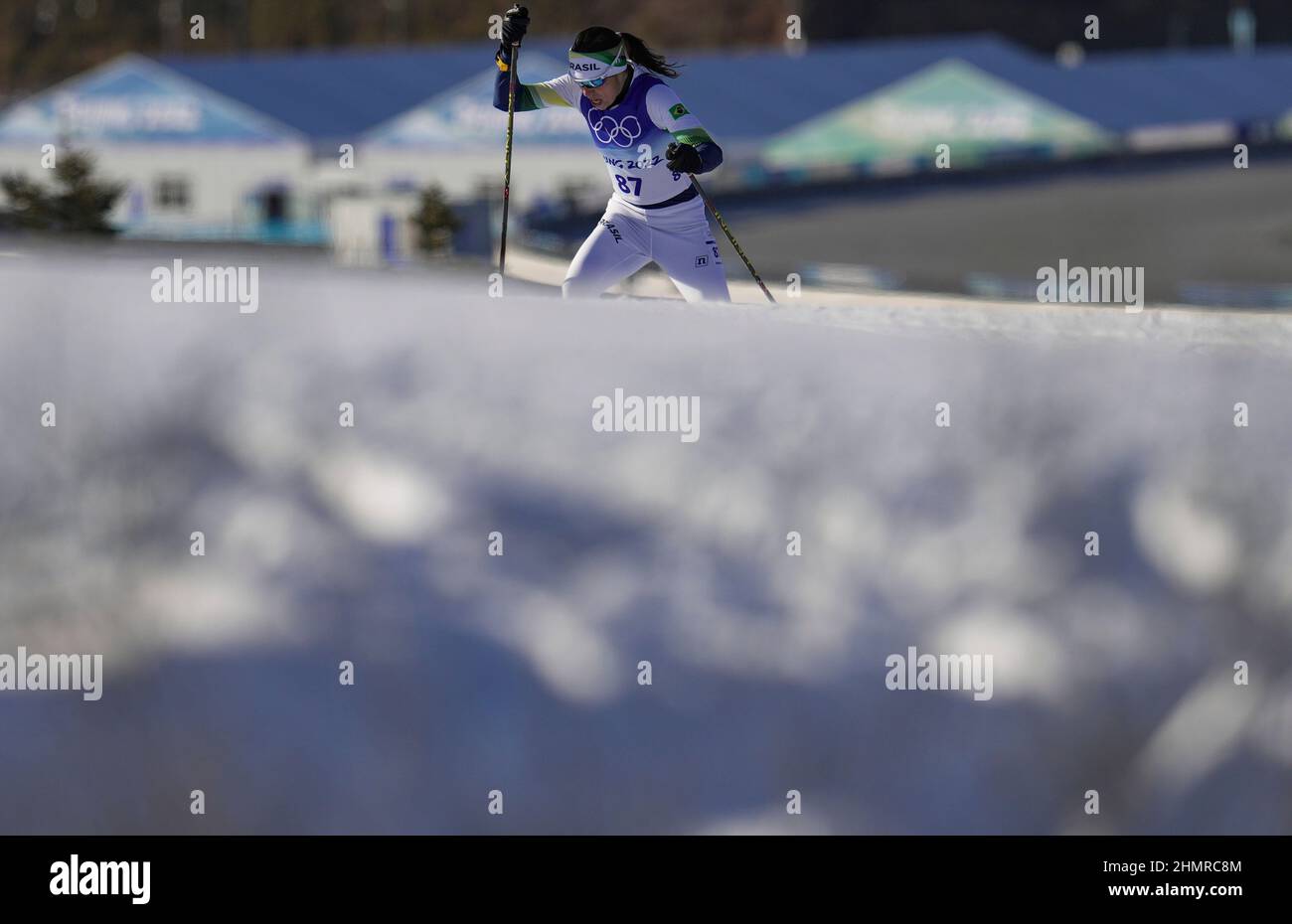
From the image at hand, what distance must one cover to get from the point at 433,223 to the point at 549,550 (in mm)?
9780

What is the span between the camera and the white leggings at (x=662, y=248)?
34.4ft

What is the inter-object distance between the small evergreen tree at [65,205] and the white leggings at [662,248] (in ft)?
28.4

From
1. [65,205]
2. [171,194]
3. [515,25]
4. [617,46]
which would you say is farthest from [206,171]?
[617,46]

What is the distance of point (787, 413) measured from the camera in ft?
31.1

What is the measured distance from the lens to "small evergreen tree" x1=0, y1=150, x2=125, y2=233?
17.7 metres

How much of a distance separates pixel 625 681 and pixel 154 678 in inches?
91.6

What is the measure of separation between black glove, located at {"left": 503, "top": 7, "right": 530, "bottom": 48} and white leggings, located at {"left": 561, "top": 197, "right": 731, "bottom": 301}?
1.03 m

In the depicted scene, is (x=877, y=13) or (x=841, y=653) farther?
(x=877, y=13)

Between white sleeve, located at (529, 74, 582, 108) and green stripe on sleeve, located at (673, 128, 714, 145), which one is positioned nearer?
green stripe on sleeve, located at (673, 128, 714, 145)

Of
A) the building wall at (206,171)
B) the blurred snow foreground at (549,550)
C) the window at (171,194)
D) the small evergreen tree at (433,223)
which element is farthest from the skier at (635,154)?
the window at (171,194)

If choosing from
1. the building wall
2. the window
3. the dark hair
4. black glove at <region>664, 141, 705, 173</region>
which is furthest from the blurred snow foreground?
the window

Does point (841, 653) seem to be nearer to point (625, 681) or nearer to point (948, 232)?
point (625, 681)

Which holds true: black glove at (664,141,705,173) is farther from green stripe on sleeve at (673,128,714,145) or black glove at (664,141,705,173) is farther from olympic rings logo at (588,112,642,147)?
olympic rings logo at (588,112,642,147)
